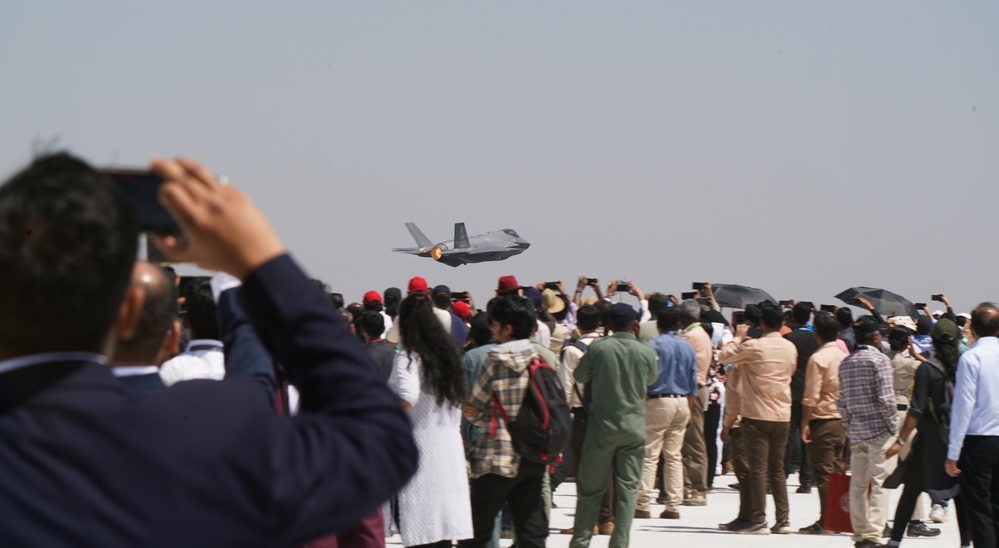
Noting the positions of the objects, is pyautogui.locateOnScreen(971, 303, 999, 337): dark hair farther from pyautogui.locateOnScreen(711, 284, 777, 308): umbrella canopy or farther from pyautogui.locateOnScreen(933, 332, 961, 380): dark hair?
pyautogui.locateOnScreen(711, 284, 777, 308): umbrella canopy

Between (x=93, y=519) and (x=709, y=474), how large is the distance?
14.9m

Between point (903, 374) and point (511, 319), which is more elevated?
point (511, 319)

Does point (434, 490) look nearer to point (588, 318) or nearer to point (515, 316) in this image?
point (515, 316)

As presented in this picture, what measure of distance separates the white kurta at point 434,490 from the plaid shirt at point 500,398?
0.23m

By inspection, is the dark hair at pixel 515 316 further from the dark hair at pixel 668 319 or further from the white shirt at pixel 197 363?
the dark hair at pixel 668 319

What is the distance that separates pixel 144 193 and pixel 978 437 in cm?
806

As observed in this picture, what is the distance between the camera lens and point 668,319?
12234 mm

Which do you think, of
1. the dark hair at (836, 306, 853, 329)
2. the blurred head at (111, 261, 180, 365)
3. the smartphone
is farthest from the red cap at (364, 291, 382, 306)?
the smartphone

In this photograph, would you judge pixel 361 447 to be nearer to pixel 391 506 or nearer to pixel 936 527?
pixel 391 506

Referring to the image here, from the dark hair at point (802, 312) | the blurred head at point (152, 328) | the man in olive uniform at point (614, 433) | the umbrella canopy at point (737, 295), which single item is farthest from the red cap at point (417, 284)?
the umbrella canopy at point (737, 295)

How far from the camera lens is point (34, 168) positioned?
1717 mm

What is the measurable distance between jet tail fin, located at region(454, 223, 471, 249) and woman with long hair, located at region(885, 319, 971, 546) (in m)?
60.7

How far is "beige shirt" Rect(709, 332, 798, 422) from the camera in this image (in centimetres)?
1174

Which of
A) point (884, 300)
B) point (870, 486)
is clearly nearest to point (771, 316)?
point (870, 486)
